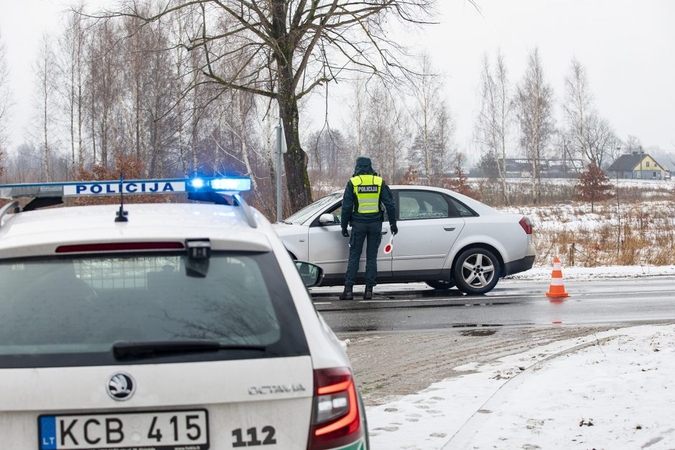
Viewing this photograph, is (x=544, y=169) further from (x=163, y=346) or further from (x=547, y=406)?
(x=163, y=346)

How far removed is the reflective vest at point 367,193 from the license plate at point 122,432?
946 centimetres

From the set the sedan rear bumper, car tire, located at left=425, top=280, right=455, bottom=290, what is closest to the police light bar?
the sedan rear bumper

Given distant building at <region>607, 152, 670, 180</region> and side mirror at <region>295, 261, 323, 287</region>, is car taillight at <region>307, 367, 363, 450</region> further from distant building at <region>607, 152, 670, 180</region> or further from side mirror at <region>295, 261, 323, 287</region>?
distant building at <region>607, 152, 670, 180</region>

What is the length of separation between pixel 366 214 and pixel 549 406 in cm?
654

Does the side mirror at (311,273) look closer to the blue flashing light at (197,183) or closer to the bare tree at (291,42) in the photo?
the blue flashing light at (197,183)

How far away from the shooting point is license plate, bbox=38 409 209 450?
2.62 metres

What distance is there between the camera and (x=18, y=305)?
2859 millimetres

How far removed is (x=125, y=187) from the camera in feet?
13.7

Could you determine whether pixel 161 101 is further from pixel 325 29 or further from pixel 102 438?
pixel 102 438

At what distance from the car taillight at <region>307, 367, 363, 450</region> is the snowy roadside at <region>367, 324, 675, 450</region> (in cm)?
212

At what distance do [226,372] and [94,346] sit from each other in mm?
426

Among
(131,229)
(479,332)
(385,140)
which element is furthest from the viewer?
(385,140)

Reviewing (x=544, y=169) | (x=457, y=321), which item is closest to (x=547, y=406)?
(x=457, y=321)

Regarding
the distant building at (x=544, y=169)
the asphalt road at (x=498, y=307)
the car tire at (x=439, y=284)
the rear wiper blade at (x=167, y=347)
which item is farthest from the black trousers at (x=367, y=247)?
the distant building at (x=544, y=169)
